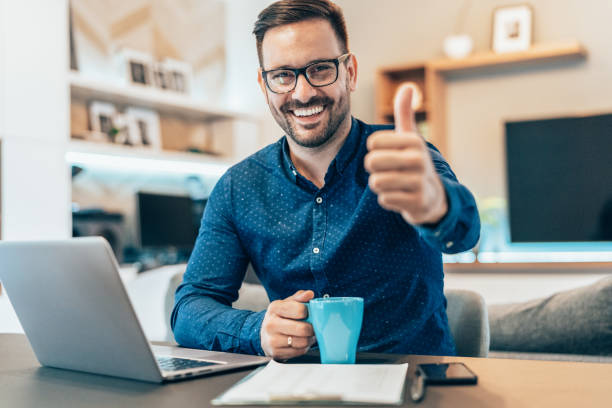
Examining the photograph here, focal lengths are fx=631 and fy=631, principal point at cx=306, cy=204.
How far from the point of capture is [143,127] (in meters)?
4.18

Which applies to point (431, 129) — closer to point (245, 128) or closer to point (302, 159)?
point (245, 128)

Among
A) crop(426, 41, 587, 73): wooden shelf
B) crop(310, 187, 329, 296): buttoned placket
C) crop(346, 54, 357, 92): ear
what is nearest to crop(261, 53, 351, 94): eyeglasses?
crop(346, 54, 357, 92): ear

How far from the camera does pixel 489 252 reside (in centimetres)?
423

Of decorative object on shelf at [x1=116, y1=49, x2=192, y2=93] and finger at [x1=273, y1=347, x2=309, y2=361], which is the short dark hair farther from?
decorative object on shelf at [x1=116, y1=49, x2=192, y2=93]

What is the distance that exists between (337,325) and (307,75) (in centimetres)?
69

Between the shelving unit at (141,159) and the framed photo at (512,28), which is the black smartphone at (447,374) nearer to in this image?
the shelving unit at (141,159)

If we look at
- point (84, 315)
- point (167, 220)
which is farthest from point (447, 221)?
point (167, 220)

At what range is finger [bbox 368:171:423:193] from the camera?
0.73m

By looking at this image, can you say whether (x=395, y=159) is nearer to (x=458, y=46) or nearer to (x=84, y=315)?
(x=84, y=315)

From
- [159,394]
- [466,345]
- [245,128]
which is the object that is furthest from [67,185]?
[159,394]

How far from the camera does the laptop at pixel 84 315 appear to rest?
0.80 metres

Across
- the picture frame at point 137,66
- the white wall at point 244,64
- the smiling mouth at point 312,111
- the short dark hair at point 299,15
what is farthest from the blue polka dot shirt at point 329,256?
the white wall at point 244,64

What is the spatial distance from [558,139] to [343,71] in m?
3.00

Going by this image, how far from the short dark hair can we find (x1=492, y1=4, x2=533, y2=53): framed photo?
2905mm
